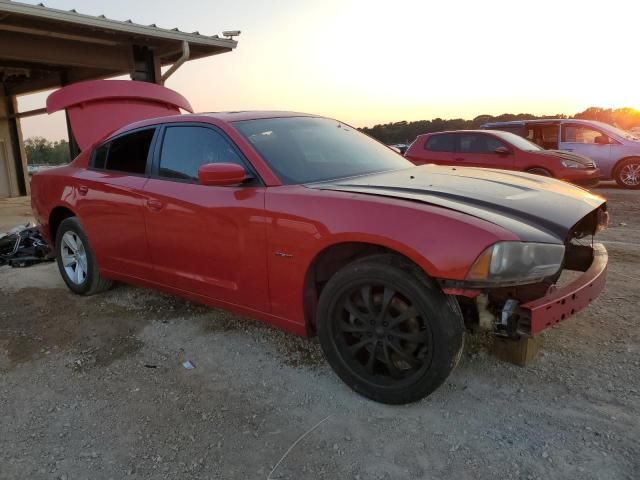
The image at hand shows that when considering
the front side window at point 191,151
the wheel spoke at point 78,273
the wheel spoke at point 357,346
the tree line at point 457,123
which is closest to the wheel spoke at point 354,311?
the wheel spoke at point 357,346

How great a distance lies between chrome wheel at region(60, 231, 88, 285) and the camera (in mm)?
4656

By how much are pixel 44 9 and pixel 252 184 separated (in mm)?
6584

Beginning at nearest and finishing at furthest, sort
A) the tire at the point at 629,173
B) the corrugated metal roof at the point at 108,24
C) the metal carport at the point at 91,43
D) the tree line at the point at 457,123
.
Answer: the corrugated metal roof at the point at 108,24 < the metal carport at the point at 91,43 < the tire at the point at 629,173 < the tree line at the point at 457,123

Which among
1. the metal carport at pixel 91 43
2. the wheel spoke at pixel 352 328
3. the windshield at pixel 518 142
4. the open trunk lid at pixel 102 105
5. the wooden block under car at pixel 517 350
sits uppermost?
the metal carport at pixel 91 43

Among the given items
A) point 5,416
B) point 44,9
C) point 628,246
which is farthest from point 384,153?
point 44,9

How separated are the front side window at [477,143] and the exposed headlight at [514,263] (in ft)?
27.6

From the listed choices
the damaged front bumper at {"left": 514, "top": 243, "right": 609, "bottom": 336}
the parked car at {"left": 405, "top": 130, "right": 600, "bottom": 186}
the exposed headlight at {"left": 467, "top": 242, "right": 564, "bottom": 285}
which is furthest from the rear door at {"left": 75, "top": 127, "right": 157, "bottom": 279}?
the parked car at {"left": 405, "top": 130, "right": 600, "bottom": 186}

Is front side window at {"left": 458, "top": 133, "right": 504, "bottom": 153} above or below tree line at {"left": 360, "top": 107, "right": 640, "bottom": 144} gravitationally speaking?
below

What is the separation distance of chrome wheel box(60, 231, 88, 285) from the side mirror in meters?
2.22

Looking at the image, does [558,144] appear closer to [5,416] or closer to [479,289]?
[479,289]

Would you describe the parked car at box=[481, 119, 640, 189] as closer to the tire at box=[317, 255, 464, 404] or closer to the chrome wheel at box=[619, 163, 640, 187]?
the chrome wheel at box=[619, 163, 640, 187]

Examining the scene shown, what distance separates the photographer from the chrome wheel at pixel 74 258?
183 inches

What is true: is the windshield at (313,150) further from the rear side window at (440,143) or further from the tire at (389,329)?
the rear side window at (440,143)

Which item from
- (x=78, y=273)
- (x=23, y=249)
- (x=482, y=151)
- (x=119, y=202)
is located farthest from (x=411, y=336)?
(x=482, y=151)
